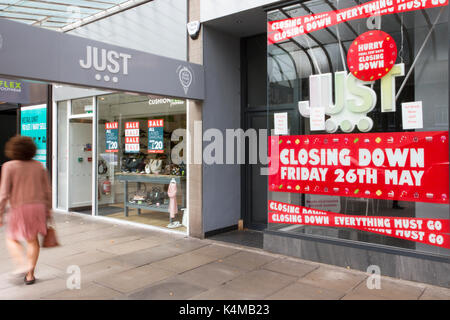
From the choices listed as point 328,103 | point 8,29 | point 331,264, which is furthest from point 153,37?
point 331,264

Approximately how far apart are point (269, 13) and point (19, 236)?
483 centimetres

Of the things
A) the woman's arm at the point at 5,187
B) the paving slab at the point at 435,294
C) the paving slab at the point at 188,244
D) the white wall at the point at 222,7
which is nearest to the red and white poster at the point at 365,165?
the paving slab at the point at 435,294

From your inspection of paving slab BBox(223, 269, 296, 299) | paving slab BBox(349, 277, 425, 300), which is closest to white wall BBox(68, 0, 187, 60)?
paving slab BBox(223, 269, 296, 299)

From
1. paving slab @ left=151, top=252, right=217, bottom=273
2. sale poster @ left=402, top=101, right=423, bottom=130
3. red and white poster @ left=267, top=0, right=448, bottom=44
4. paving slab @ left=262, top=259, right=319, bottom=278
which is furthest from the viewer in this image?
paving slab @ left=151, top=252, right=217, bottom=273

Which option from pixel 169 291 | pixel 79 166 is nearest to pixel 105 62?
pixel 169 291

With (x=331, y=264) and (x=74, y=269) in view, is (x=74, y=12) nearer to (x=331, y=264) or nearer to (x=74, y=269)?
(x=74, y=269)

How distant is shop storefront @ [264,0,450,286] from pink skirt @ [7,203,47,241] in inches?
133

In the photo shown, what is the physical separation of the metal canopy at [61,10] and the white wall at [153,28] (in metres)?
0.20

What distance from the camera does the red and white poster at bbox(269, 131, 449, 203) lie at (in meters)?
4.53

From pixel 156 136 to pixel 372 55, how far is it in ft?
14.9

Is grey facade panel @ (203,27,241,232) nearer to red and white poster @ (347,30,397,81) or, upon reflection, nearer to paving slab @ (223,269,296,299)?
paving slab @ (223,269,296,299)

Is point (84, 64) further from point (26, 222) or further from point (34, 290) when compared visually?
point (34, 290)

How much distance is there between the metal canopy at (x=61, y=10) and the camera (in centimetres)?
769

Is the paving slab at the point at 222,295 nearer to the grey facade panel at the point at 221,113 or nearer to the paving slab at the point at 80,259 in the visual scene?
the paving slab at the point at 80,259
